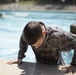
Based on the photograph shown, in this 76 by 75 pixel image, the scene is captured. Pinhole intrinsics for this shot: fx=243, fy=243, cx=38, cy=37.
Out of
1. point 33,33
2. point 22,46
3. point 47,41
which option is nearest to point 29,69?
point 22,46

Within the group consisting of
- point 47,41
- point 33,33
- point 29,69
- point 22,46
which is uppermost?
point 33,33

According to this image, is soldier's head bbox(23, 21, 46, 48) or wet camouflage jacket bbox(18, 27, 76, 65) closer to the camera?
soldier's head bbox(23, 21, 46, 48)

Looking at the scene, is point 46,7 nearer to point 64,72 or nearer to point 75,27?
point 75,27

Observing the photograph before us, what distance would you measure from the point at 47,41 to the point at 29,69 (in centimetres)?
45

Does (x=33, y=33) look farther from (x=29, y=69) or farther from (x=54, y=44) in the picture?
(x=29, y=69)

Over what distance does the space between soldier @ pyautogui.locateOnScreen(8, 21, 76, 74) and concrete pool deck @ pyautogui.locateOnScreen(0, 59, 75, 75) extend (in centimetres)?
12

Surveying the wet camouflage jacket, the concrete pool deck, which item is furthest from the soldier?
the concrete pool deck

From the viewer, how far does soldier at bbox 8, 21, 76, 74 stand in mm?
2473

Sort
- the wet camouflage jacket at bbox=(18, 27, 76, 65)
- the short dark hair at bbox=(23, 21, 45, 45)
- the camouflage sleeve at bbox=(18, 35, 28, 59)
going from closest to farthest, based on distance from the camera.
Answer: the short dark hair at bbox=(23, 21, 45, 45)
the wet camouflage jacket at bbox=(18, 27, 76, 65)
the camouflage sleeve at bbox=(18, 35, 28, 59)

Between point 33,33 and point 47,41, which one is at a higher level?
point 33,33

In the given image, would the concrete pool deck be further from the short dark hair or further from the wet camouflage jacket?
the short dark hair

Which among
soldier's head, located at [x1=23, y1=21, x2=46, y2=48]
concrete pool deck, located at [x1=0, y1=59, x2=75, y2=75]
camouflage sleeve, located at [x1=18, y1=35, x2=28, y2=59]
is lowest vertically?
concrete pool deck, located at [x1=0, y1=59, x2=75, y2=75]

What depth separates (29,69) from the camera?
10.1 feet

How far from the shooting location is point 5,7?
2347cm
